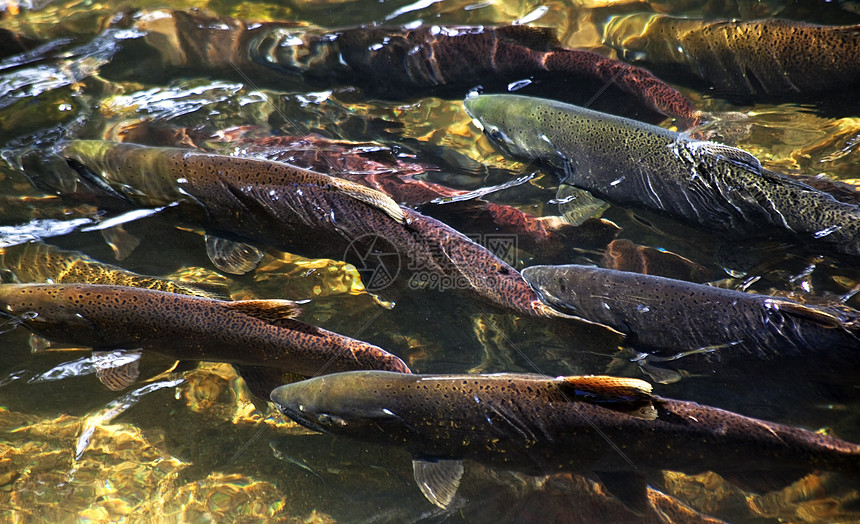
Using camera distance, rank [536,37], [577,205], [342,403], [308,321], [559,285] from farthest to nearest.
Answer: [536,37]
[577,205]
[308,321]
[559,285]
[342,403]

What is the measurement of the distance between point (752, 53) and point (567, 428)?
4512mm

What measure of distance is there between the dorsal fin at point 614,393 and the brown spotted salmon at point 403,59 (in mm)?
3454

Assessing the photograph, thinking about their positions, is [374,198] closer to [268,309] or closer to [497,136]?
[268,309]

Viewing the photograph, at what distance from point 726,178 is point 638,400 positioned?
87.8 inches

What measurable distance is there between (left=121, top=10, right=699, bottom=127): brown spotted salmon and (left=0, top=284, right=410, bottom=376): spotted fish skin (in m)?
3.36

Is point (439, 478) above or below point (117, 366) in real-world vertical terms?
below

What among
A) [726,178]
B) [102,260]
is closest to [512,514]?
[726,178]

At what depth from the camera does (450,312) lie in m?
3.90

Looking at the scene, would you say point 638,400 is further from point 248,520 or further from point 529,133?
point 529,133

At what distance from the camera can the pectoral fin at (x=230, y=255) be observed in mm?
3965

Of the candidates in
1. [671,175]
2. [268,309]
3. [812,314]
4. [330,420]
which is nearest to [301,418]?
[330,420]

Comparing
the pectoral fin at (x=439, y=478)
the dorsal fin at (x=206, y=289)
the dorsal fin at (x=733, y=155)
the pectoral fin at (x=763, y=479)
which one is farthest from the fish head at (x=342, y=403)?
the dorsal fin at (x=733, y=155)

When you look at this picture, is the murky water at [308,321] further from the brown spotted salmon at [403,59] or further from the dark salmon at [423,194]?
the brown spotted salmon at [403,59]

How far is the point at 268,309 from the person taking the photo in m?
3.15
